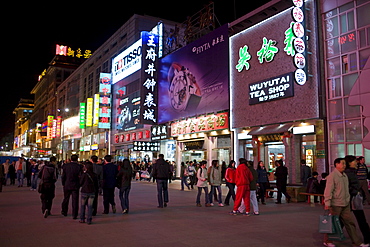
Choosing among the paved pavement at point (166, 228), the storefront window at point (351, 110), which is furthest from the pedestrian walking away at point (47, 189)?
the storefront window at point (351, 110)

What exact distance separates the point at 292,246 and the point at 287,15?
16023 millimetres

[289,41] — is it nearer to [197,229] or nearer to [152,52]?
→ [197,229]

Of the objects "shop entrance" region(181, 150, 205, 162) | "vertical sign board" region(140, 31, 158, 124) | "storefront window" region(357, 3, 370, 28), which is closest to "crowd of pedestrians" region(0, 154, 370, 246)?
"storefront window" region(357, 3, 370, 28)

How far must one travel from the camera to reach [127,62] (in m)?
41.6

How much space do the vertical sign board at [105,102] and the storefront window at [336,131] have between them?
3355 cm

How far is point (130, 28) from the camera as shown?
4262 cm

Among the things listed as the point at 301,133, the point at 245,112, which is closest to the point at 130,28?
the point at 245,112

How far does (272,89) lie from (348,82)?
170 inches

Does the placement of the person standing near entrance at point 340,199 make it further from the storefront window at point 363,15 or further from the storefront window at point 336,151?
the storefront window at point 363,15

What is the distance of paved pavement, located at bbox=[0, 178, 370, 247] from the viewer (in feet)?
24.3

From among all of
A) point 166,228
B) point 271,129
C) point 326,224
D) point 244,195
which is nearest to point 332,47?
point 271,129

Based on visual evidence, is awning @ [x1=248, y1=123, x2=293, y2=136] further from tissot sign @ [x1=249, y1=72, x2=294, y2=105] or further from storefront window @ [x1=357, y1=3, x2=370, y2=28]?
storefront window @ [x1=357, y1=3, x2=370, y2=28]

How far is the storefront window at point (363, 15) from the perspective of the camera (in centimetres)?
1678

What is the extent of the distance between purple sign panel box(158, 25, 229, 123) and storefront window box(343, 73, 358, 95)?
8333 mm
